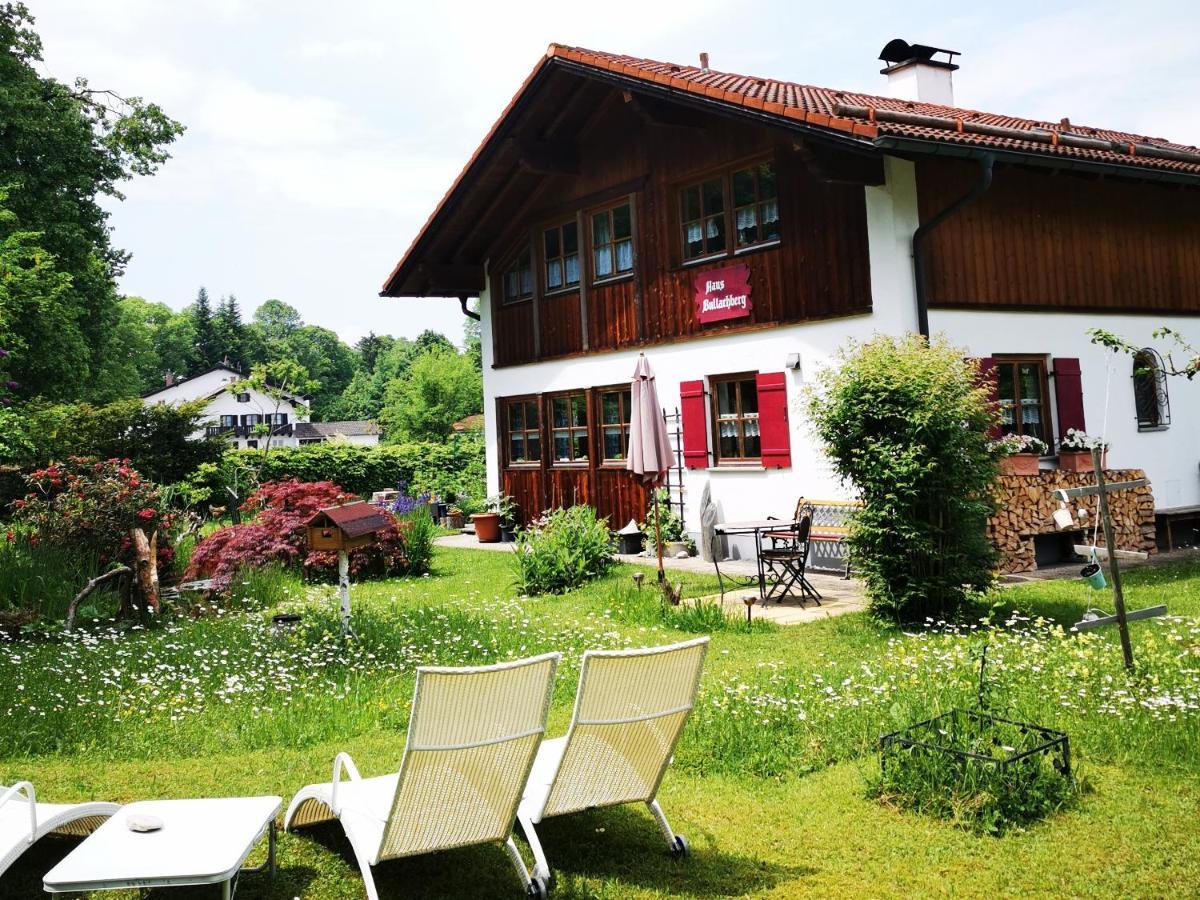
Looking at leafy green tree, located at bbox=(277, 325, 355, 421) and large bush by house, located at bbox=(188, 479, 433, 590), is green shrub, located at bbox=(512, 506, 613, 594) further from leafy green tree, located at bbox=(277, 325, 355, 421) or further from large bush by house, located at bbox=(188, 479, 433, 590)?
leafy green tree, located at bbox=(277, 325, 355, 421)

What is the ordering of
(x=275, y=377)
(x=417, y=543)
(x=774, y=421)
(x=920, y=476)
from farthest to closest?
1. (x=275, y=377)
2. (x=417, y=543)
3. (x=774, y=421)
4. (x=920, y=476)

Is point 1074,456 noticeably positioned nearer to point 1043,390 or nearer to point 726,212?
point 1043,390

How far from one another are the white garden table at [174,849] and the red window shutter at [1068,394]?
11394 millimetres

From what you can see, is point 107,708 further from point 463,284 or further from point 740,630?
point 463,284

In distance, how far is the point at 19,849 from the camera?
3572mm

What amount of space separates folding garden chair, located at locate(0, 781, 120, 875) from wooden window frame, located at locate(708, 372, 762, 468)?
10395 millimetres

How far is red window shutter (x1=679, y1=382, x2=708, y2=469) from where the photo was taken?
1438 cm

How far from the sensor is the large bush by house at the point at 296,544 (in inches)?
487

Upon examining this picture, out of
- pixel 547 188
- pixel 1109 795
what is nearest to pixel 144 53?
pixel 547 188

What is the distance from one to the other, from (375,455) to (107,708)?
20.1 meters

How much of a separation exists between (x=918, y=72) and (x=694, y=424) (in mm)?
6903

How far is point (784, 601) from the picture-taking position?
34.1ft

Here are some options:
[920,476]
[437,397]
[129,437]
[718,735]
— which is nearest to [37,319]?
[129,437]

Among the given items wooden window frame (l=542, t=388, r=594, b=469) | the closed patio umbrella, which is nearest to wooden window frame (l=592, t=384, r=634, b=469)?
wooden window frame (l=542, t=388, r=594, b=469)
